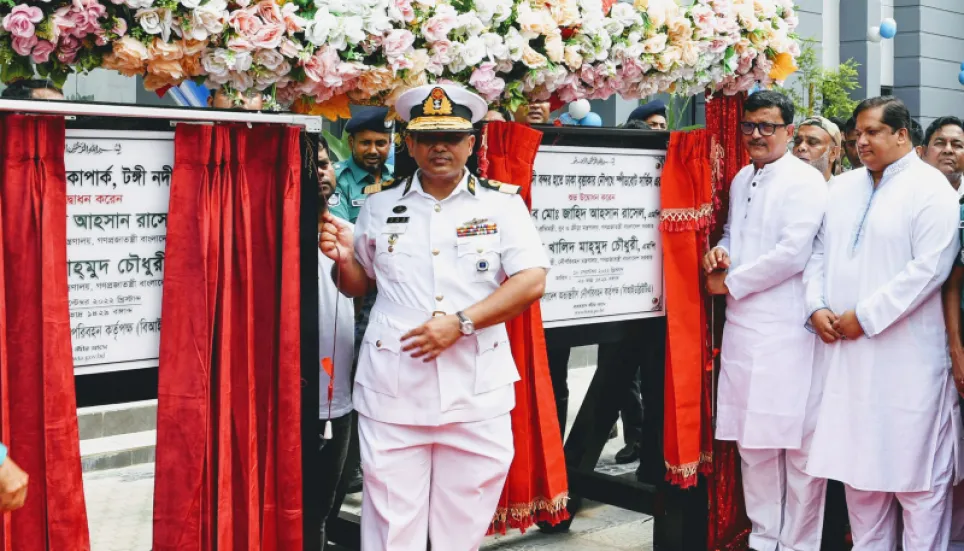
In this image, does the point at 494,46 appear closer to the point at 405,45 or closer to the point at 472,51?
the point at 472,51

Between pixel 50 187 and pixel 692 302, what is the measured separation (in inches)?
111

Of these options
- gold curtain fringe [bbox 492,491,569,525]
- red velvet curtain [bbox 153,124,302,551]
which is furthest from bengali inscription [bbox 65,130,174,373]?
gold curtain fringe [bbox 492,491,569,525]

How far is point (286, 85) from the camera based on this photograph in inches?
147

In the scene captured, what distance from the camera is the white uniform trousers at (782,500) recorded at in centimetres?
506

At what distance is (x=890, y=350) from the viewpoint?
15.6 feet

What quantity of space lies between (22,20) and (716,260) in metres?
3.03

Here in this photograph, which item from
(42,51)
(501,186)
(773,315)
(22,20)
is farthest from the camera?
(773,315)

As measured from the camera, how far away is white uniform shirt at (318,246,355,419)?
4594 mm

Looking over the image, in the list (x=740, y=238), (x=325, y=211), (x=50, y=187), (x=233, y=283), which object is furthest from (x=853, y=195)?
(x=50, y=187)

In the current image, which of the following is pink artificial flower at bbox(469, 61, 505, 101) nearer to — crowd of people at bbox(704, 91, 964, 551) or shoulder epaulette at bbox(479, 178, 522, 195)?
shoulder epaulette at bbox(479, 178, 522, 195)

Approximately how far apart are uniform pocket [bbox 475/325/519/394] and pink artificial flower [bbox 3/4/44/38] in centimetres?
169

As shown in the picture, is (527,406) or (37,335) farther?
(527,406)

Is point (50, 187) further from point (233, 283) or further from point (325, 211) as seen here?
point (325, 211)

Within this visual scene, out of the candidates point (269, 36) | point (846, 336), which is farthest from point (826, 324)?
point (269, 36)
